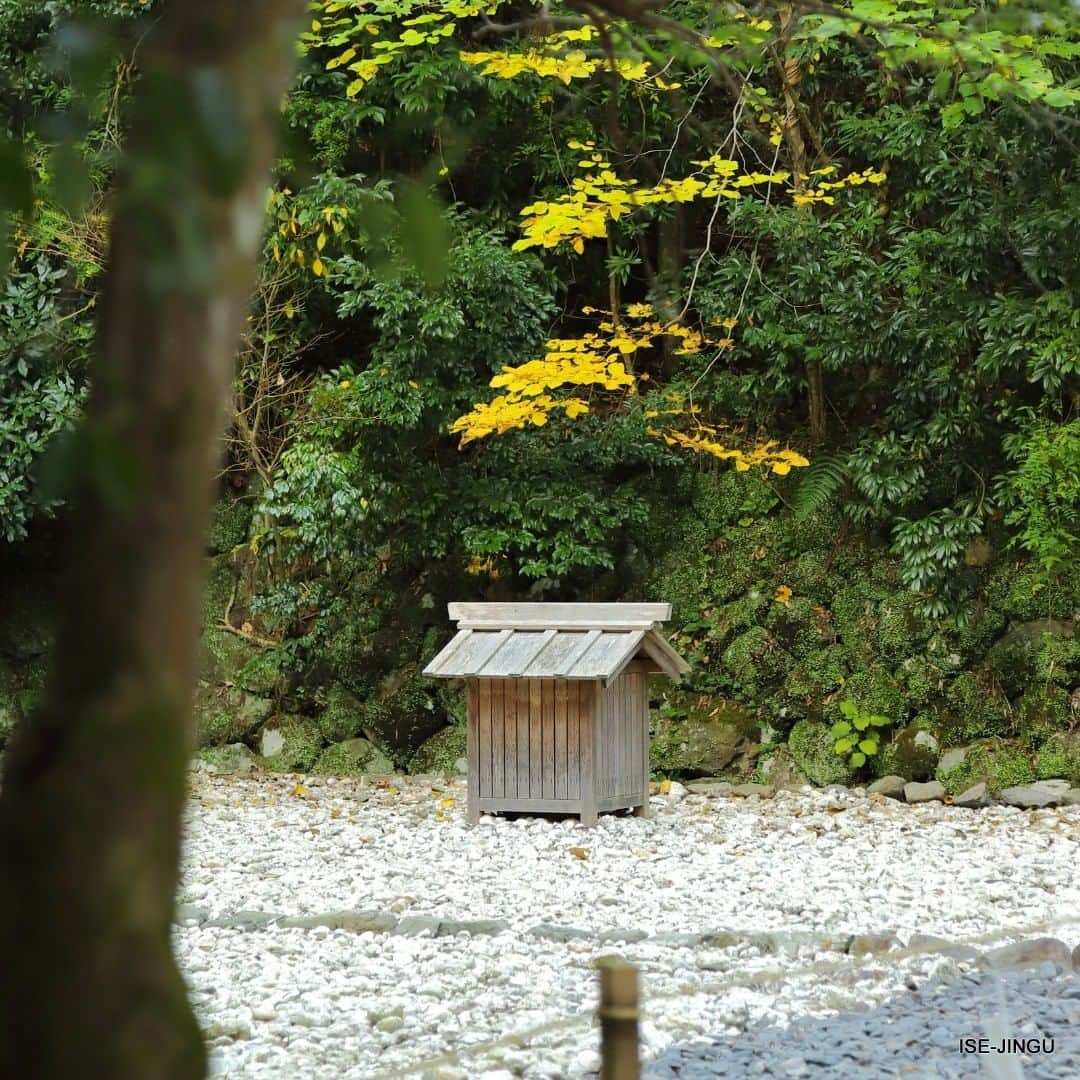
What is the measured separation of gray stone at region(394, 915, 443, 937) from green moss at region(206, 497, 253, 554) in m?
→ 6.02

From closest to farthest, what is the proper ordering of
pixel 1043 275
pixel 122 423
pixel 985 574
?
pixel 122 423 < pixel 1043 275 < pixel 985 574

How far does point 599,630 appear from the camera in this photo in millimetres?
7742

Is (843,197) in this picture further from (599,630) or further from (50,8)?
(50,8)

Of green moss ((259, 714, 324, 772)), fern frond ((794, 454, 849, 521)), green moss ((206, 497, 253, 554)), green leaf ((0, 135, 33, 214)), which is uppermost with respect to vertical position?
green leaf ((0, 135, 33, 214))

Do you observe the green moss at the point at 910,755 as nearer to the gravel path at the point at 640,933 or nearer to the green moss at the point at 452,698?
the gravel path at the point at 640,933

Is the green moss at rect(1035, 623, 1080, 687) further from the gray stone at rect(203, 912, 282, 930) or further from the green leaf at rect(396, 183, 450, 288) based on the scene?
the green leaf at rect(396, 183, 450, 288)

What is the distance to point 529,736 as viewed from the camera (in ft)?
25.0

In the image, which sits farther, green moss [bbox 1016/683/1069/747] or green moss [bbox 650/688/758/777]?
green moss [bbox 650/688/758/777]

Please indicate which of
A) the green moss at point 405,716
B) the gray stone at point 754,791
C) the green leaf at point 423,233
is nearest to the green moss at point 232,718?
the green moss at point 405,716

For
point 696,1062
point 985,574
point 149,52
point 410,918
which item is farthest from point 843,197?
point 149,52

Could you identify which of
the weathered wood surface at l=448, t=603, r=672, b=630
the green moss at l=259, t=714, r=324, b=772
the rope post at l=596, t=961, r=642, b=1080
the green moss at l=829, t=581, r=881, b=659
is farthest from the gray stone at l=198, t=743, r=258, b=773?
the rope post at l=596, t=961, r=642, b=1080

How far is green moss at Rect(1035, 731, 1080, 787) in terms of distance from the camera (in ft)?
27.2

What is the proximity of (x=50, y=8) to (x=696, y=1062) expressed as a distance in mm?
8680

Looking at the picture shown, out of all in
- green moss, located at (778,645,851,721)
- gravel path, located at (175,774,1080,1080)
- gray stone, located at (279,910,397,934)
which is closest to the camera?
gravel path, located at (175,774,1080,1080)
